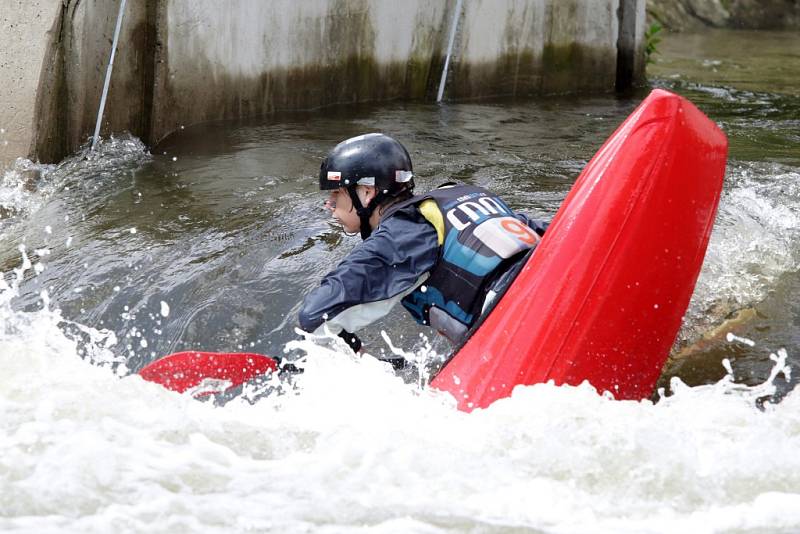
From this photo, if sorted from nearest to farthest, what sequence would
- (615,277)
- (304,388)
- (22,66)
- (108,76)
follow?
(615,277)
(304,388)
(22,66)
(108,76)

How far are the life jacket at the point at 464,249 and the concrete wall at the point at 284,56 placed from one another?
3347mm

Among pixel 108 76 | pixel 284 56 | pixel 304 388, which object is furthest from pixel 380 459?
pixel 284 56

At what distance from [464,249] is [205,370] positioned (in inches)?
39.9

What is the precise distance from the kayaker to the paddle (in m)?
0.35

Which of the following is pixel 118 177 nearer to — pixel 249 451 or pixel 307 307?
pixel 307 307

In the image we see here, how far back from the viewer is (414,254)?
11.3ft

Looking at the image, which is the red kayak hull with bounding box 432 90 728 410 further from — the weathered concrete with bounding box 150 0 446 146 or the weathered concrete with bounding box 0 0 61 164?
the weathered concrete with bounding box 150 0 446 146

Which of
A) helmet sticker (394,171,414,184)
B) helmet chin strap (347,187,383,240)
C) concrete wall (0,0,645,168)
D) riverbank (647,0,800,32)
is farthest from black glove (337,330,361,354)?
riverbank (647,0,800,32)

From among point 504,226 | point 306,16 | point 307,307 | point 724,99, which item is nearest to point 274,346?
point 307,307

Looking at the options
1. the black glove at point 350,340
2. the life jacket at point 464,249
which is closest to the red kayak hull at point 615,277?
the life jacket at point 464,249

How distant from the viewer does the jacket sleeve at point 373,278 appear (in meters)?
3.35

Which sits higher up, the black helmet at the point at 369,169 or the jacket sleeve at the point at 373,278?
the black helmet at the point at 369,169

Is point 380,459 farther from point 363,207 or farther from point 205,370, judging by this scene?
point 363,207

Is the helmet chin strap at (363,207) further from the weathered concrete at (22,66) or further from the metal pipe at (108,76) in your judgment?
the metal pipe at (108,76)
